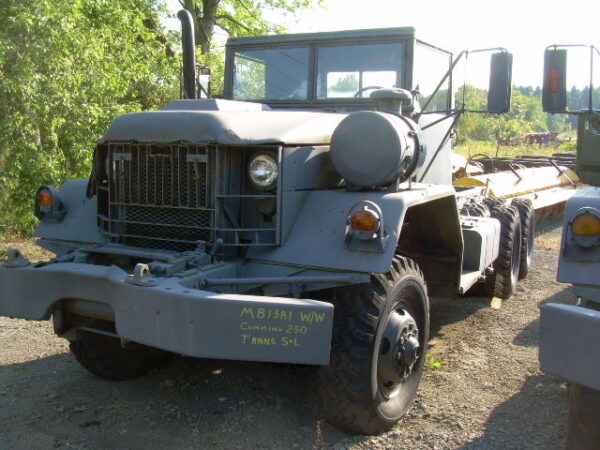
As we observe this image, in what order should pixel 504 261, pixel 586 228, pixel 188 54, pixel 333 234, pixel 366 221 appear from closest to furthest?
pixel 586 228
pixel 366 221
pixel 333 234
pixel 188 54
pixel 504 261

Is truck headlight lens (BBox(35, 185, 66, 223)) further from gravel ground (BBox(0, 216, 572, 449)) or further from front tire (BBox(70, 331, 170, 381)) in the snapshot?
gravel ground (BBox(0, 216, 572, 449))

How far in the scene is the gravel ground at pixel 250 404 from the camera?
346 cm

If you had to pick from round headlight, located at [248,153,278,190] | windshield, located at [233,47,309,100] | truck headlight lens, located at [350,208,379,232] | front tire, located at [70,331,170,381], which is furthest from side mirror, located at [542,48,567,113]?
front tire, located at [70,331,170,381]

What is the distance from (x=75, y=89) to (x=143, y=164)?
536 centimetres

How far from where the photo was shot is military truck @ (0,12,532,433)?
2957 millimetres

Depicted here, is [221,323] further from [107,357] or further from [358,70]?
[358,70]

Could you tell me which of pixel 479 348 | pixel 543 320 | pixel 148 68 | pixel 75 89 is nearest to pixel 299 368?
pixel 479 348

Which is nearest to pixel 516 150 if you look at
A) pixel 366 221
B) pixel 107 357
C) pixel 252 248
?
pixel 107 357

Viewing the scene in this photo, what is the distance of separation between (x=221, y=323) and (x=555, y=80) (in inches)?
95.5

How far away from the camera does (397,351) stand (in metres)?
3.56

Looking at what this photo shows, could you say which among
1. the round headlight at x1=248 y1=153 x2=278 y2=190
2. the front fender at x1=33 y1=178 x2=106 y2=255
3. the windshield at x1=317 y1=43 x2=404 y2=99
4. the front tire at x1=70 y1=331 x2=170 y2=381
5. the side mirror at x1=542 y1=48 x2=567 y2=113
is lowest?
the front tire at x1=70 y1=331 x2=170 y2=381

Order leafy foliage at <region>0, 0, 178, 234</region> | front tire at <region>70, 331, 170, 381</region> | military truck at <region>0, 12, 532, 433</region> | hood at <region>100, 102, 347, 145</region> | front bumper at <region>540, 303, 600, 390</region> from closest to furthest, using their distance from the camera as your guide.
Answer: front bumper at <region>540, 303, 600, 390</region> < military truck at <region>0, 12, 532, 433</region> < hood at <region>100, 102, 347, 145</region> < front tire at <region>70, 331, 170, 381</region> < leafy foliage at <region>0, 0, 178, 234</region>

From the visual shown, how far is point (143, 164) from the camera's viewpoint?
146 inches

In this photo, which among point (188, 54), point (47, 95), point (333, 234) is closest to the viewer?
point (333, 234)
